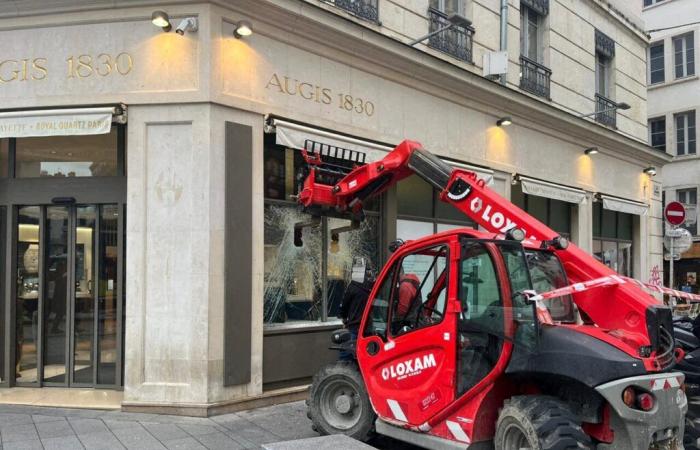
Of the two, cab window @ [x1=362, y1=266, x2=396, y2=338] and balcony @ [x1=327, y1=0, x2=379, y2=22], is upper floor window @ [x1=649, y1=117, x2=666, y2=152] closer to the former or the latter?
balcony @ [x1=327, y1=0, x2=379, y2=22]

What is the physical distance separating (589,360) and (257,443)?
11.7 feet

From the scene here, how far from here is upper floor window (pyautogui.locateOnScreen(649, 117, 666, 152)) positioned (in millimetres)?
28125

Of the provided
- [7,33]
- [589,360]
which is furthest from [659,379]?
[7,33]

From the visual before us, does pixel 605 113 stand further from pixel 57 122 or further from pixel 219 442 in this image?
pixel 219 442

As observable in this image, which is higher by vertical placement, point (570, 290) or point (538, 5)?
point (538, 5)

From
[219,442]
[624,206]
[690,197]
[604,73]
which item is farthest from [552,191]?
[690,197]

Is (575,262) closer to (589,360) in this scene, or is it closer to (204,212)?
(589,360)

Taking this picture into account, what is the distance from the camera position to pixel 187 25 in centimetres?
741

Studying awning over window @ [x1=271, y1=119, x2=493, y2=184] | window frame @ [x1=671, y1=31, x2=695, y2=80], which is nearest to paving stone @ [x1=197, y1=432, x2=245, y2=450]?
awning over window @ [x1=271, y1=119, x2=493, y2=184]

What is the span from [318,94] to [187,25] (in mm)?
2179

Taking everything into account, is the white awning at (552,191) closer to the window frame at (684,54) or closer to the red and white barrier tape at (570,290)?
the red and white barrier tape at (570,290)

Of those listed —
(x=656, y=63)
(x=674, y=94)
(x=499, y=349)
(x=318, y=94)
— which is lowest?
(x=499, y=349)

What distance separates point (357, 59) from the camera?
9445 millimetres

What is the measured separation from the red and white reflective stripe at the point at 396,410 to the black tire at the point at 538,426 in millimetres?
1006
